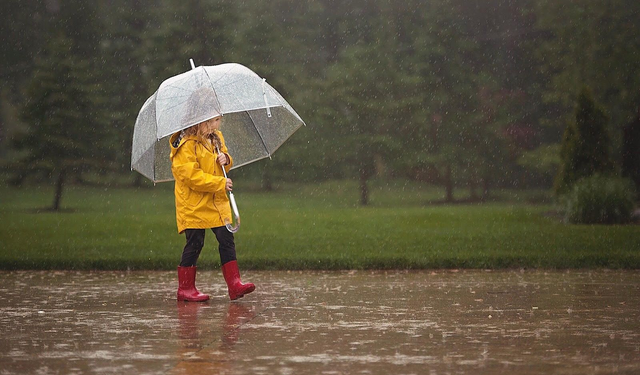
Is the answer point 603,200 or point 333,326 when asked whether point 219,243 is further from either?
point 603,200

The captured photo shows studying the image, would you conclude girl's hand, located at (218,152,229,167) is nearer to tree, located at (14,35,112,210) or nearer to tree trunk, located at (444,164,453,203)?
tree, located at (14,35,112,210)

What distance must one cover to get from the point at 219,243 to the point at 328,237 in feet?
27.3

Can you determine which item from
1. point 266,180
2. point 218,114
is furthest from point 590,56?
point 218,114

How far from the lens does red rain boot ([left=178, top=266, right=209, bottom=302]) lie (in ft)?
26.2

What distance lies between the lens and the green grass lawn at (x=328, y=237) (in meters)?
11.2

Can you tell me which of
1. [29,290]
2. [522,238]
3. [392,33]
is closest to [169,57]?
[392,33]

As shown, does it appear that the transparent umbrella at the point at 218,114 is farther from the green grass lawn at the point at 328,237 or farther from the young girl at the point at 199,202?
the green grass lawn at the point at 328,237

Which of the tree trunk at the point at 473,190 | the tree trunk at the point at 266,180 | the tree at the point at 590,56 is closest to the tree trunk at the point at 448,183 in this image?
the tree trunk at the point at 473,190

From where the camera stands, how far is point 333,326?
6.57 metres

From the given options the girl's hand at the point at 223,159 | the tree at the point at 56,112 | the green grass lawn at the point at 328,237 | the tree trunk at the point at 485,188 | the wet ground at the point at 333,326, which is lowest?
the wet ground at the point at 333,326

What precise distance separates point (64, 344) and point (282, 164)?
27.9 m

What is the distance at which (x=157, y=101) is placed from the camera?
7.83 m

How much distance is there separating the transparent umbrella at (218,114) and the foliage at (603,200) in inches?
375

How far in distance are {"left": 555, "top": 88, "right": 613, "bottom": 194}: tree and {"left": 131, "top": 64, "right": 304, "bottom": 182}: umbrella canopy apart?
993 cm
